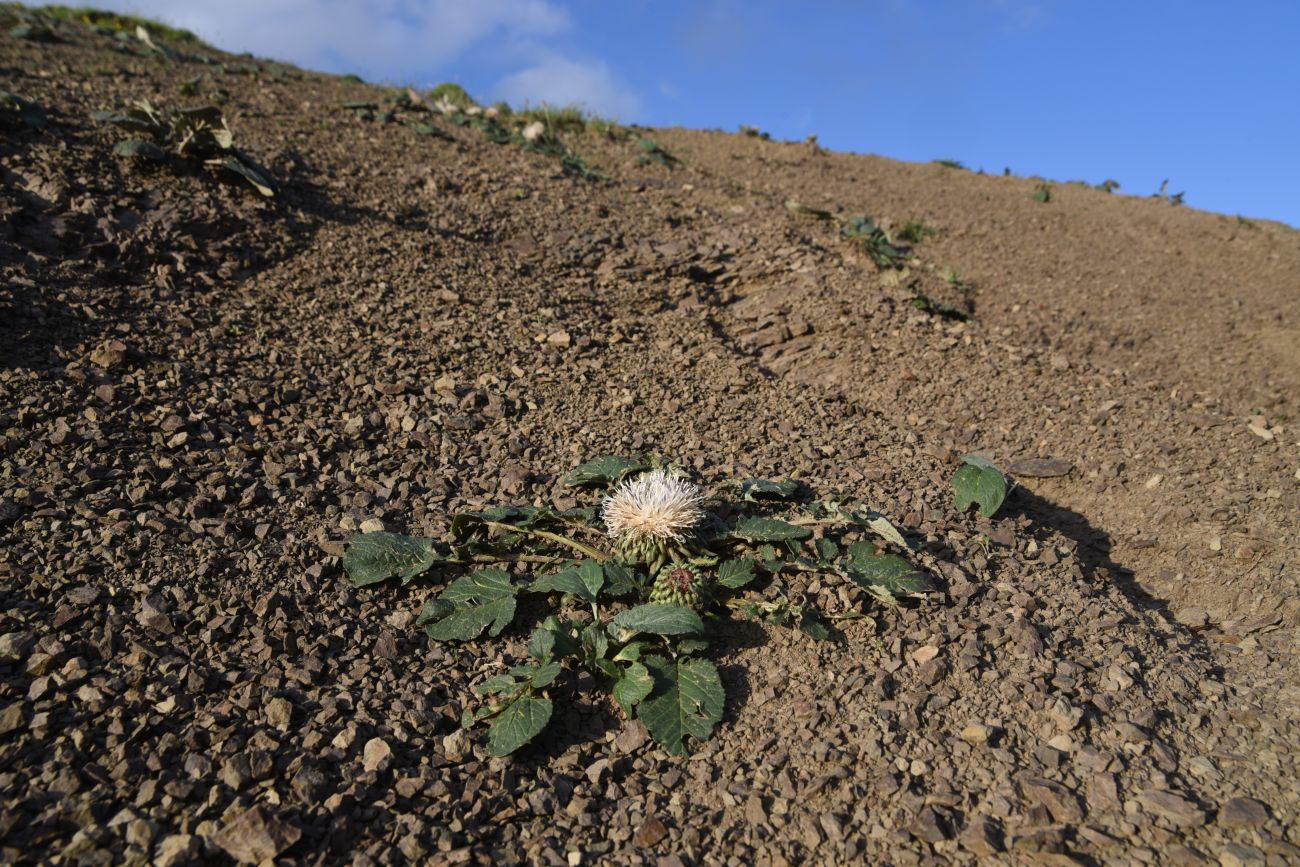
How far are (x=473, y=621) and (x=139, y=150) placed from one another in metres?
3.77

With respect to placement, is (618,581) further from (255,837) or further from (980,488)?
(980,488)

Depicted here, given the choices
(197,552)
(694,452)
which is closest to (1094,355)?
(694,452)

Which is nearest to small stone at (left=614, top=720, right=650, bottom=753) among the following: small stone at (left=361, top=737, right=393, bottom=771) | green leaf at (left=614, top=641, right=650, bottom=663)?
green leaf at (left=614, top=641, right=650, bottom=663)

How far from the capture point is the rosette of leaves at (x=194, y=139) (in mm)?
4650

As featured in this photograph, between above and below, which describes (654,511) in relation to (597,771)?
above

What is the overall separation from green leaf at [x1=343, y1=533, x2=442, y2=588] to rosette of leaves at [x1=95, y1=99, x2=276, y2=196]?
9.58 ft

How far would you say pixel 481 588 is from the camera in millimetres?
2590

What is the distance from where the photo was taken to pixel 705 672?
234 cm

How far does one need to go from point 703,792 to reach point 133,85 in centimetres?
663

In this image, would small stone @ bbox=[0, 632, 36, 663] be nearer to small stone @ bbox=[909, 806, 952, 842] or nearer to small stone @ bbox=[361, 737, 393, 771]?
small stone @ bbox=[361, 737, 393, 771]

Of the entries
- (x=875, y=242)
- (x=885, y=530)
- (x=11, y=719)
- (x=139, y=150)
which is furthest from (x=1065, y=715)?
(x=139, y=150)

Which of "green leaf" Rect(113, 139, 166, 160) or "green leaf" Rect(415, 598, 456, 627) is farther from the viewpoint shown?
"green leaf" Rect(113, 139, 166, 160)

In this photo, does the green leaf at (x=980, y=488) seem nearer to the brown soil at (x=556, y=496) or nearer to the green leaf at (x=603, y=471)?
the brown soil at (x=556, y=496)

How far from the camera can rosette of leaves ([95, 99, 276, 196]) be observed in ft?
15.3
